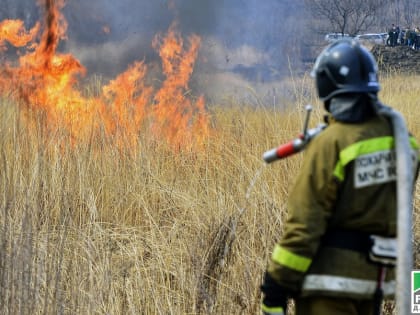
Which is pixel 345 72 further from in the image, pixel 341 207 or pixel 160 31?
pixel 160 31

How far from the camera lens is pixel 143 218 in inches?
158

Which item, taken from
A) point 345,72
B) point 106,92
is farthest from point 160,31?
point 345,72

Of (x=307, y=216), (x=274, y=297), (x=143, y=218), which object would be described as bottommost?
(x=143, y=218)

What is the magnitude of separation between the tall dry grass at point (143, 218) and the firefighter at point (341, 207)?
0.61 m

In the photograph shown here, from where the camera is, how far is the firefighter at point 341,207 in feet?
5.91

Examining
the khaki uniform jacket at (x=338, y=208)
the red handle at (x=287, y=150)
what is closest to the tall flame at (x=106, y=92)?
the red handle at (x=287, y=150)

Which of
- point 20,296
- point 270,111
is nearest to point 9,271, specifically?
point 20,296

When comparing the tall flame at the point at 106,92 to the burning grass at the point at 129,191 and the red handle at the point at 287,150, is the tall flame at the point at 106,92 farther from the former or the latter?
the red handle at the point at 287,150

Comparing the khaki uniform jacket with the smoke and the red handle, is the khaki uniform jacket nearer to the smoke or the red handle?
the red handle

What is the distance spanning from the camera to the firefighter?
180 centimetres

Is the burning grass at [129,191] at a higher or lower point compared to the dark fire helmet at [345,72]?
lower

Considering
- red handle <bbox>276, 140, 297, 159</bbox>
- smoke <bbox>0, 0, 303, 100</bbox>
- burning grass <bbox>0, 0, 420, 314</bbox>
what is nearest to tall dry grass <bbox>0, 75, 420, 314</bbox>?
burning grass <bbox>0, 0, 420, 314</bbox>

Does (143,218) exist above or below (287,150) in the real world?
below

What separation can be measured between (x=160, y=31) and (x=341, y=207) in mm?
5309
